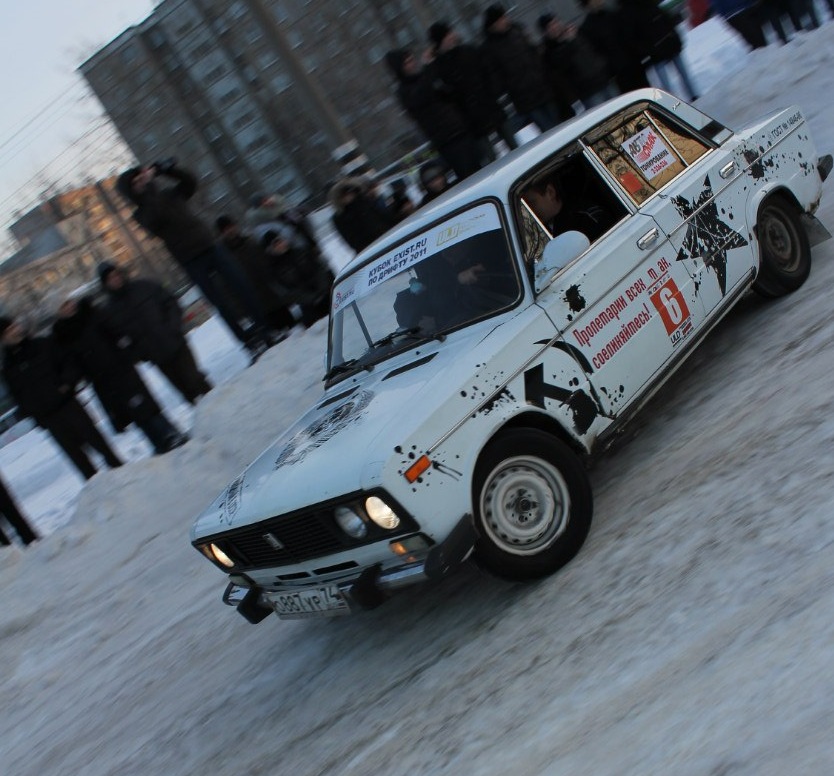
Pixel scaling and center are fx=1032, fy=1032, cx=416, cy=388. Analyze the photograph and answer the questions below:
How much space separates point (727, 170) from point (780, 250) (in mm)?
821

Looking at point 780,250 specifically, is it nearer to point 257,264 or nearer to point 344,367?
point 344,367

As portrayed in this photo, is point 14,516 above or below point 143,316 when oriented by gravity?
below

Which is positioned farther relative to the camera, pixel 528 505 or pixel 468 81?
pixel 468 81

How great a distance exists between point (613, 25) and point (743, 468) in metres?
8.58

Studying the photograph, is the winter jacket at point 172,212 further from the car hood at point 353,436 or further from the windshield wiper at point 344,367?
the car hood at point 353,436

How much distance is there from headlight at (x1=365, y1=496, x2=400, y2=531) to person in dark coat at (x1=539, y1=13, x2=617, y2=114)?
349 inches

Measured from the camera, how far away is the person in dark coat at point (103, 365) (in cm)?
1008

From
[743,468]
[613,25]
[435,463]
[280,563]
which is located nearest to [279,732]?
[280,563]

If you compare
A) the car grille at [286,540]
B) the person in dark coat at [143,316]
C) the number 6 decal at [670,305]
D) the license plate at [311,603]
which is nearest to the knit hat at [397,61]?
the person in dark coat at [143,316]

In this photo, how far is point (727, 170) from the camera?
21.8ft

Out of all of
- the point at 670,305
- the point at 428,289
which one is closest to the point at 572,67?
the point at 670,305

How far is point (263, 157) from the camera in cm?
8675

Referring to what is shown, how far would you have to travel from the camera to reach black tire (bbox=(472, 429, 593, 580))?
471 centimetres

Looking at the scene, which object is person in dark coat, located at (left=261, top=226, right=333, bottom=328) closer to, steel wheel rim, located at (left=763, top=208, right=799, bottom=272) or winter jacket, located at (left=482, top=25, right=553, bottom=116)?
winter jacket, located at (left=482, top=25, right=553, bottom=116)
